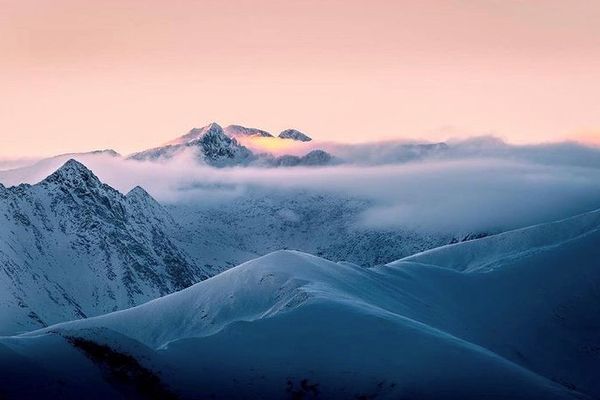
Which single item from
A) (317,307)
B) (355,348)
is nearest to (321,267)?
(317,307)

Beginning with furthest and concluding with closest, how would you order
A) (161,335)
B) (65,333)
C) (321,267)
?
Answer: (321,267) → (161,335) → (65,333)

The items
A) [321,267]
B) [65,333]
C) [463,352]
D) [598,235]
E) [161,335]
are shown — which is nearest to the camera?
[463,352]

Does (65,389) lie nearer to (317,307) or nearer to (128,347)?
(128,347)

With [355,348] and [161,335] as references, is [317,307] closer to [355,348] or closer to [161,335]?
[355,348]

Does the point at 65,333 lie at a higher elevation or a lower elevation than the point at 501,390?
higher

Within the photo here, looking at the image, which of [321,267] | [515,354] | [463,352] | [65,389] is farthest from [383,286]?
[65,389]

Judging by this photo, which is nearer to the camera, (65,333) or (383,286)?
(65,333)
